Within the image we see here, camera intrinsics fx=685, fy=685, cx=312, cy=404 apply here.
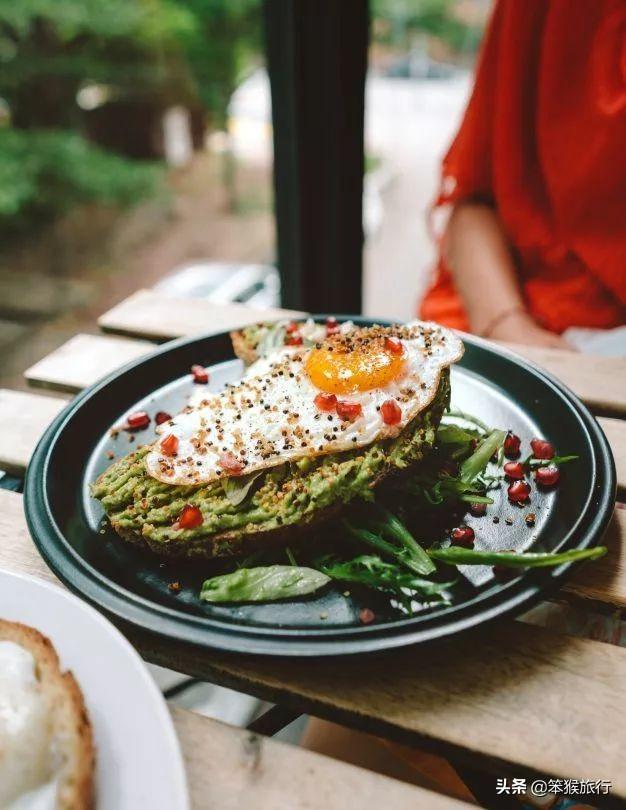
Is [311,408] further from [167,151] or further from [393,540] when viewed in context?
[167,151]

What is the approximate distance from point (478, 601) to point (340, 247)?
2.48m

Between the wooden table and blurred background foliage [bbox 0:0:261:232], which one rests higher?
blurred background foliage [bbox 0:0:261:232]

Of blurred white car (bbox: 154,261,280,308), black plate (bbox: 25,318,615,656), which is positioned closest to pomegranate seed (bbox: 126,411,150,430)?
black plate (bbox: 25,318,615,656)

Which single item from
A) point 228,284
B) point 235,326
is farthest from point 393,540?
point 228,284

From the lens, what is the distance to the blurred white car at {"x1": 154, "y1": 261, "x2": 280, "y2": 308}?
3.37m

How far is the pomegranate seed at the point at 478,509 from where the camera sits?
50.0 inches

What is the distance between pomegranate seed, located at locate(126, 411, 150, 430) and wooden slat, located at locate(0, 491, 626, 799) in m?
0.54

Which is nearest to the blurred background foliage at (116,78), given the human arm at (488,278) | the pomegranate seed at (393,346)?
the human arm at (488,278)

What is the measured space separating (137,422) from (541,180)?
5.08 ft

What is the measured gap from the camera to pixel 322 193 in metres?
3.14

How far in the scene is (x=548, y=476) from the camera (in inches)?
51.7

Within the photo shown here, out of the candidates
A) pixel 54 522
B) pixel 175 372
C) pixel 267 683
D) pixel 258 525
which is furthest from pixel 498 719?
pixel 175 372

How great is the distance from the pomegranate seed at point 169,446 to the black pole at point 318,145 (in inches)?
79.5

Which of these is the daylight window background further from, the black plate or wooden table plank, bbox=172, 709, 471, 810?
wooden table plank, bbox=172, 709, 471, 810
